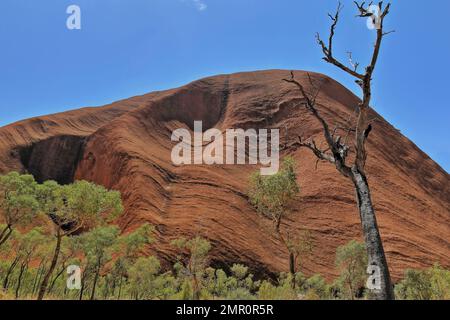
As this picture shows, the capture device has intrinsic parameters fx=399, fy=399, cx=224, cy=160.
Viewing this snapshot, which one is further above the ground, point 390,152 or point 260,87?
point 260,87

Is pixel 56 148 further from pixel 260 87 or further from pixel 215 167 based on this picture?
pixel 260 87

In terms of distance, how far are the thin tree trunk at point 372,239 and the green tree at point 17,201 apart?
16.8 m

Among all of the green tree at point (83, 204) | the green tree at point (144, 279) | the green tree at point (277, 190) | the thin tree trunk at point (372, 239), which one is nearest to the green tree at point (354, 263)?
the green tree at point (277, 190)

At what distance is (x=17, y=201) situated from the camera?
67.7 ft

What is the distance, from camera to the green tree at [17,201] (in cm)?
2062

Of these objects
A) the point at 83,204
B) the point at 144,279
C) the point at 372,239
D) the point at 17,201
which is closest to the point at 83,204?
the point at 83,204

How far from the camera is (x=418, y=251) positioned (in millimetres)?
43656

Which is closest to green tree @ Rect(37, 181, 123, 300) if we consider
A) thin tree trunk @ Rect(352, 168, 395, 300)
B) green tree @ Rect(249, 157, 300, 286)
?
green tree @ Rect(249, 157, 300, 286)

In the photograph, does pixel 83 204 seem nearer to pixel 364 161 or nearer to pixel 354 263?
pixel 364 161
